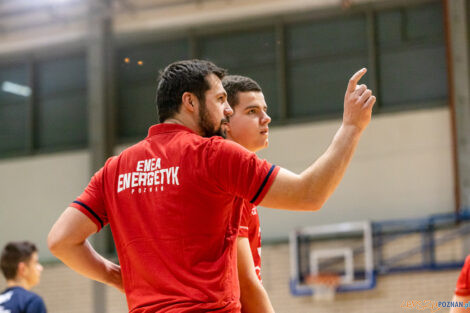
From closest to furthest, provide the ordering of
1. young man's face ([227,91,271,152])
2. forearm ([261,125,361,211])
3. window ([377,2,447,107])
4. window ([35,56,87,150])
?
forearm ([261,125,361,211]), young man's face ([227,91,271,152]), window ([377,2,447,107]), window ([35,56,87,150])

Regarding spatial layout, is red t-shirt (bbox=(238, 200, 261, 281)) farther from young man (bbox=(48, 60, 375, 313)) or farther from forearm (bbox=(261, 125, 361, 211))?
forearm (bbox=(261, 125, 361, 211))

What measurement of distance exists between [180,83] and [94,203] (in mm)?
647

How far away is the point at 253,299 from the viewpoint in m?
3.26

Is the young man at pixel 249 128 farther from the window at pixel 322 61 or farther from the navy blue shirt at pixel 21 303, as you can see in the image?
the window at pixel 322 61

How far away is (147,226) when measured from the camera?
2.81 m

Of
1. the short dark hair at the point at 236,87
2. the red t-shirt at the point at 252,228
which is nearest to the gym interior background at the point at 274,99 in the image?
the short dark hair at the point at 236,87

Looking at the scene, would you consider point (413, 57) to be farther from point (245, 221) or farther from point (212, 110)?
point (212, 110)

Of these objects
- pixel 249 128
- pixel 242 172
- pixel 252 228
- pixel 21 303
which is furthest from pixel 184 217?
pixel 21 303

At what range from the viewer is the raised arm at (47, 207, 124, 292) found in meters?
3.04

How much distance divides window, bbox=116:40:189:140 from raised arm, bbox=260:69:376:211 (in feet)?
42.0

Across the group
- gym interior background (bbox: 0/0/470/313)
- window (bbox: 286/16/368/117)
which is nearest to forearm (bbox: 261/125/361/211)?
gym interior background (bbox: 0/0/470/313)

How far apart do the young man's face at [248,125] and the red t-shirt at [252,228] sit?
1.34ft

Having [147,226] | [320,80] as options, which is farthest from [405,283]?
[147,226]

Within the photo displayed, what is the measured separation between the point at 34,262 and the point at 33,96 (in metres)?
11.3
